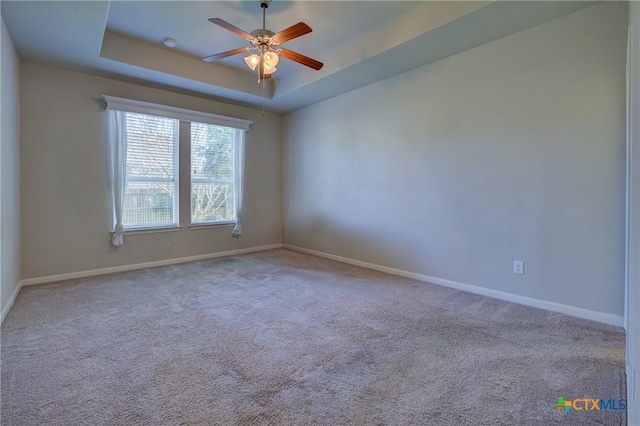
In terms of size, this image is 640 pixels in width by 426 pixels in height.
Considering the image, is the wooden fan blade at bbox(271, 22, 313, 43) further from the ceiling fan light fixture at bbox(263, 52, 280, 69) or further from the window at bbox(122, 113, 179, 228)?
the window at bbox(122, 113, 179, 228)

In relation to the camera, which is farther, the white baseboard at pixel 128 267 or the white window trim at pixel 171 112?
the white window trim at pixel 171 112

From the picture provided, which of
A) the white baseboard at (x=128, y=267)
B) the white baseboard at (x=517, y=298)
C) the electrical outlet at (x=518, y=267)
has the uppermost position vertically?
the electrical outlet at (x=518, y=267)

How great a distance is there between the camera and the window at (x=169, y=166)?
163 inches

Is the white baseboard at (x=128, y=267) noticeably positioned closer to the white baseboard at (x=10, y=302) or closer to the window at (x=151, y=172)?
Result: the white baseboard at (x=10, y=302)

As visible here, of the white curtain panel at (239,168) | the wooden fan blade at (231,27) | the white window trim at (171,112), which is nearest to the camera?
the wooden fan blade at (231,27)

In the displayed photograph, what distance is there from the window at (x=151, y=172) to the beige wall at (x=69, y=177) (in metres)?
0.26

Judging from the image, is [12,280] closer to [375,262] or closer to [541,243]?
[375,262]

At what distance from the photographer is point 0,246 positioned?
2.64m

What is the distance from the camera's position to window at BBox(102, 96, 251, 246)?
4148mm

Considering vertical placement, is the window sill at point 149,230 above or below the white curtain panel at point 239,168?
below

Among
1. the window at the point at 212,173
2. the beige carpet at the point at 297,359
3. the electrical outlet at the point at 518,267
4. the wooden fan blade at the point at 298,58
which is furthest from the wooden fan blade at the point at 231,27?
the electrical outlet at the point at 518,267

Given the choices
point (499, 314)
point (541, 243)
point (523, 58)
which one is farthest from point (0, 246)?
point (523, 58)

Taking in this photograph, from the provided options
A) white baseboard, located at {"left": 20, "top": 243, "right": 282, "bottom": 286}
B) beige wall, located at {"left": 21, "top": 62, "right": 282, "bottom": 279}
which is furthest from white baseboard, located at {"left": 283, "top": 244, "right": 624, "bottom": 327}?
beige wall, located at {"left": 21, "top": 62, "right": 282, "bottom": 279}

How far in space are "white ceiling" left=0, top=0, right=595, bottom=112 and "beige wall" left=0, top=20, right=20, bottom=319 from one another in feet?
0.86
